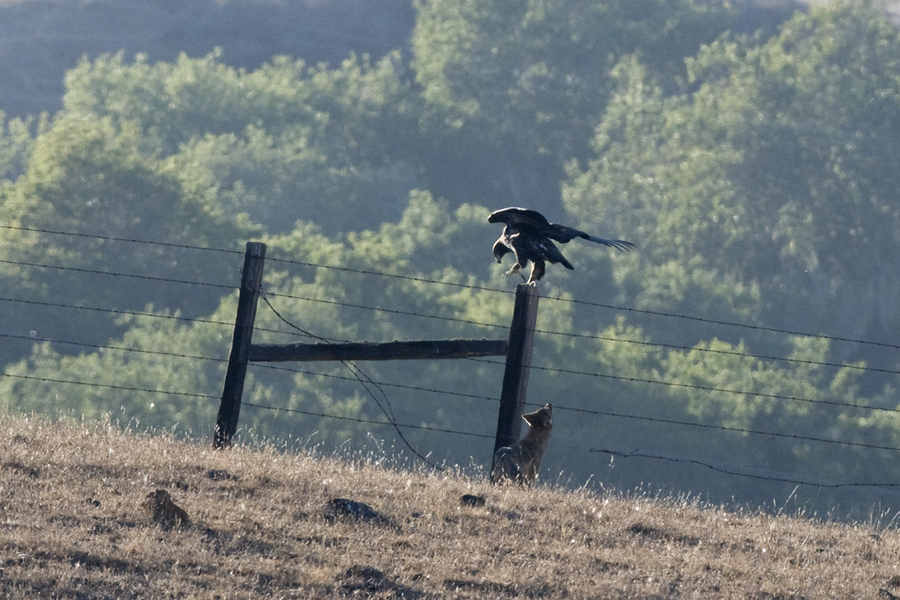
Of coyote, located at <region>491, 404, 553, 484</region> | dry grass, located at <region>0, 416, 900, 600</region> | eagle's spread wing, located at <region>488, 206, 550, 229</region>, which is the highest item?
eagle's spread wing, located at <region>488, 206, 550, 229</region>

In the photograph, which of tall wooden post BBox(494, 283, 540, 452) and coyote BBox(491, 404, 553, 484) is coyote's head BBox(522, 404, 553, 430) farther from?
tall wooden post BBox(494, 283, 540, 452)

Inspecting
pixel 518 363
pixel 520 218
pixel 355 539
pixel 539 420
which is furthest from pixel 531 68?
pixel 355 539

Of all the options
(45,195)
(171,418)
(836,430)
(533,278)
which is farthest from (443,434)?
(533,278)

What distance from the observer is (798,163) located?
58688 mm

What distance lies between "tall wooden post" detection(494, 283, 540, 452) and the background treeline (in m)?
10.4

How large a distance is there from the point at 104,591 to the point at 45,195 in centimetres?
3930

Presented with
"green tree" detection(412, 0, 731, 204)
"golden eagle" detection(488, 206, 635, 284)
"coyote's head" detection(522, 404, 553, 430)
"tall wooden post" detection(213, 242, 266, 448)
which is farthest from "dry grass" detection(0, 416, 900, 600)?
"green tree" detection(412, 0, 731, 204)

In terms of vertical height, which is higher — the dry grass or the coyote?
the coyote

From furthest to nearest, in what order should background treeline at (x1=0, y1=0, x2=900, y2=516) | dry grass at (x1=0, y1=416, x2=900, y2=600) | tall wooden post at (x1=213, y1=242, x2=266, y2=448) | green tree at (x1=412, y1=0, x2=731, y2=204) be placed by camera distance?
green tree at (x1=412, y1=0, x2=731, y2=204), background treeline at (x1=0, y1=0, x2=900, y2=516), tall wooden post at (x1=213, y1=242, x2=266, y2=448), dry grass at (x1=0, y1=416, x2=900, y2=600)

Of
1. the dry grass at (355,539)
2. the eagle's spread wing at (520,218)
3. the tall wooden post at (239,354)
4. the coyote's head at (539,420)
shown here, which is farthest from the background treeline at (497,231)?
the dry grass at (355,539)

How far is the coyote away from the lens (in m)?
7.87

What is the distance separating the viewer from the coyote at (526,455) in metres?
7.87

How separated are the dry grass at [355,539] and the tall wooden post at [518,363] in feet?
1.61

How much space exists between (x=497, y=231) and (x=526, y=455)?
135 feet
